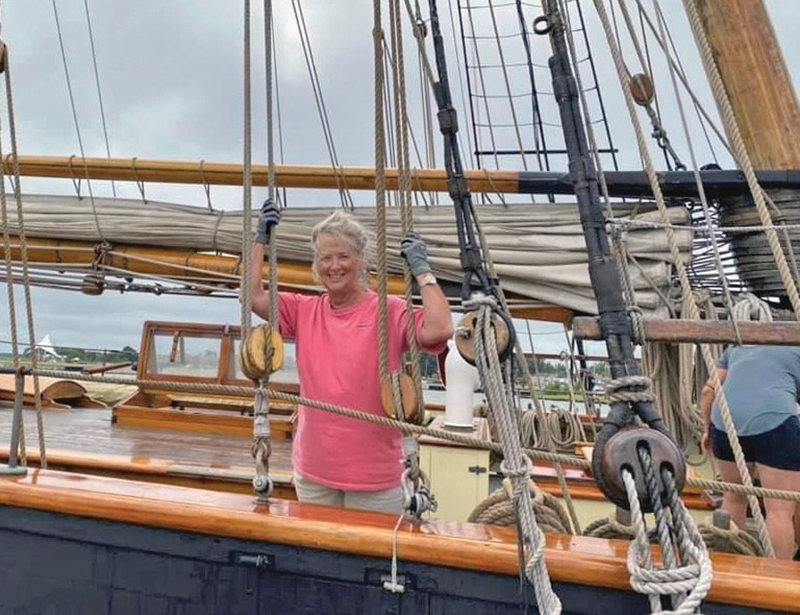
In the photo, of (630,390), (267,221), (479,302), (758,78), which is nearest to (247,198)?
(267,221)

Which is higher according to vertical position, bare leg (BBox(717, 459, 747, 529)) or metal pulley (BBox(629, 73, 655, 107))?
metal pulley (BBox(629, 73, 655, 107))

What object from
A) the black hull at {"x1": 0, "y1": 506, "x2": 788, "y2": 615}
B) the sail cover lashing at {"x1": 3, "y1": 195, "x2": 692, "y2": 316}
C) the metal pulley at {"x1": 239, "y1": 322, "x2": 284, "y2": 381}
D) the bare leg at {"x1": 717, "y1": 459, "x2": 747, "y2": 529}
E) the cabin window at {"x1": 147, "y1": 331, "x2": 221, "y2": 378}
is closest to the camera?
the black hull at {"x1": 0, "y1": 506, "x2": 788, "y2": 615}

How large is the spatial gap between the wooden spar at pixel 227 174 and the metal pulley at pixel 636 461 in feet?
8.66

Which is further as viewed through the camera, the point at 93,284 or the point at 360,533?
the point at 93,284

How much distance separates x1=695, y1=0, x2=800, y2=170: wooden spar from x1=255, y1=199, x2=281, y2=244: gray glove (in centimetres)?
239

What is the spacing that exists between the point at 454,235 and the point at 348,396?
6.34ft

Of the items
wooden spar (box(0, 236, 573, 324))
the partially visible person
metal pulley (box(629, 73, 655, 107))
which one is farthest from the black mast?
metal pulley (box(629, 73, 655, 107))

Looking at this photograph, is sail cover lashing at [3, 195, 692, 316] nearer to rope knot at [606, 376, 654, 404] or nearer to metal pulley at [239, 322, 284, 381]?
metal pulley at [239, 322, 284, 381]

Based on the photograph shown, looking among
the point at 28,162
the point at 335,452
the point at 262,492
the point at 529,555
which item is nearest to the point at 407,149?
the point at 335,452

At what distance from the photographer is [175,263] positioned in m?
3.85

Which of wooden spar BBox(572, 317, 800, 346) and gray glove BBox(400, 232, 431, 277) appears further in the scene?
gray glove BBox(400, 232, 431, 277)

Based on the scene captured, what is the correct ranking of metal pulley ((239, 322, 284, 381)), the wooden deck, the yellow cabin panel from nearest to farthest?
metal pulley ((239, 322, 284, 381)) < the wooden deck < the yellow cabin panel

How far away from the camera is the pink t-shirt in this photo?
1744 mm

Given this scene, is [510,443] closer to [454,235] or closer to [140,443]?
[454,235]
